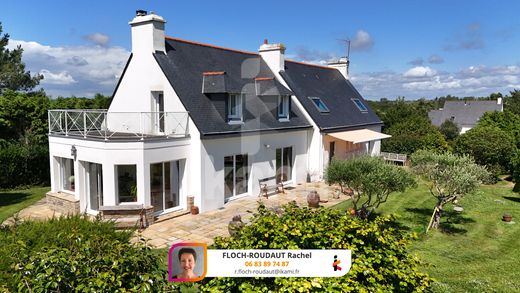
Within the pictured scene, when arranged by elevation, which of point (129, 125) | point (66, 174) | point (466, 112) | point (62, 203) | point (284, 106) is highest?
point (466, 112)

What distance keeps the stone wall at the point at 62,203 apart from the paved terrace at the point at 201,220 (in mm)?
425

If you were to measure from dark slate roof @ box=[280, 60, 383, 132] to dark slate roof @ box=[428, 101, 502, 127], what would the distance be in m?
74.0

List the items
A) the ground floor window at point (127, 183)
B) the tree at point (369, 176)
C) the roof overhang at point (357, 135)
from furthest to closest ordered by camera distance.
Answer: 1. the roof overhang at point (357, 135)
2. the ground floor window at point (127, 183)
3. the tree at point (369, 176)

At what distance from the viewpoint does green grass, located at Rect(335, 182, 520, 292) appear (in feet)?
43.4

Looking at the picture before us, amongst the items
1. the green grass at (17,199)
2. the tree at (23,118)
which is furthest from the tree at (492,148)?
the tree at (23,118)

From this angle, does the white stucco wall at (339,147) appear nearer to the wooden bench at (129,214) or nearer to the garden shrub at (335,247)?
the wooden bench at (129,214)

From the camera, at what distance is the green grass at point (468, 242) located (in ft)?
43.4

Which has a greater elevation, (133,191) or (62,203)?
(133,191)

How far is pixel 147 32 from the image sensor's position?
922 inches

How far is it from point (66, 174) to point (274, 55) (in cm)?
2037

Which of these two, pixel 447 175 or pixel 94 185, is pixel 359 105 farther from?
pixel 94 185

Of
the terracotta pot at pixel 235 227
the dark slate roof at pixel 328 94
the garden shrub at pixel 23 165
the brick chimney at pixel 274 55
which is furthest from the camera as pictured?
the brick chimney at pixel 274 55

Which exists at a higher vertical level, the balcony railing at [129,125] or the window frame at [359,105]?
the window frame at [359,105]

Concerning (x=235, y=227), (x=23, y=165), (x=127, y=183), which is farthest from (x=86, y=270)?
(x=23, y=165)
